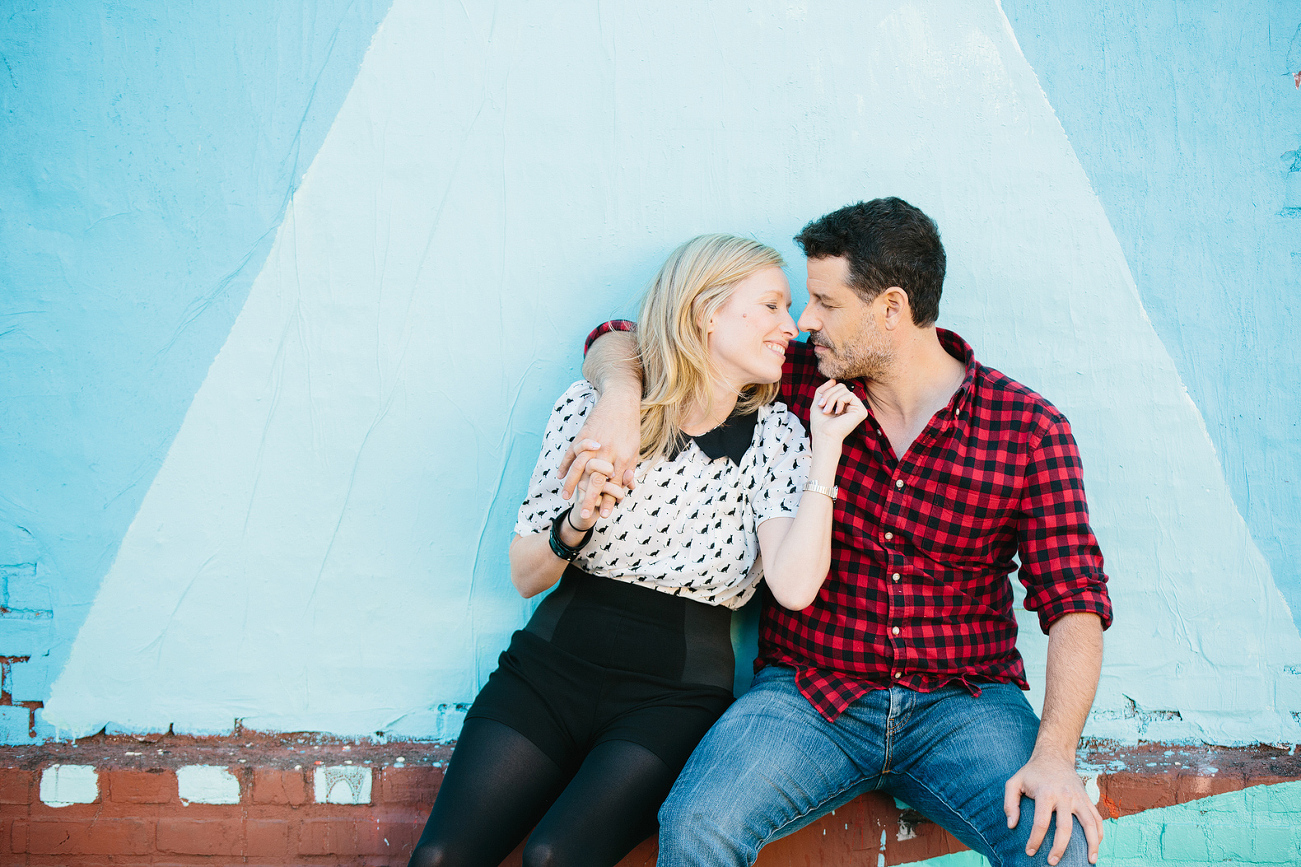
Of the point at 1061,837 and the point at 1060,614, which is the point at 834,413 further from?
the point at 1061,837

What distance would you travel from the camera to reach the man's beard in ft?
6.93

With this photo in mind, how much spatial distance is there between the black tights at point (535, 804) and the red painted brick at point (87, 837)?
3.54 ft

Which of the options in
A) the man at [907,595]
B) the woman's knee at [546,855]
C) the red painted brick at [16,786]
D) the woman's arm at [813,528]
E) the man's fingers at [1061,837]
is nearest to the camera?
the man's fingers at [1061,837]

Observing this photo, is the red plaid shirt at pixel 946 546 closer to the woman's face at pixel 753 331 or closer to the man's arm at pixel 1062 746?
the man's arm at pixel 1062 746

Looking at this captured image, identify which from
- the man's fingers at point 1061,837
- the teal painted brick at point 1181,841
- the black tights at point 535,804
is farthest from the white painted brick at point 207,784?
the teal painted brick at point 1181,841

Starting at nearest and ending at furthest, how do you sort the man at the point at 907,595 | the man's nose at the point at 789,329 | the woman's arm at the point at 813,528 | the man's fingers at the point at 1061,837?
the man's fingers at the point at 1061,837 < the man at the point at 907,595 < the woman's arm at the point at 813,528 < the man's nose at the point at 789,329

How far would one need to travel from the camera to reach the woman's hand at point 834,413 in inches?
79.0

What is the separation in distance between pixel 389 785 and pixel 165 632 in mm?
808

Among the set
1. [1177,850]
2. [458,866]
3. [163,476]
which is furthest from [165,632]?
[1177,850]

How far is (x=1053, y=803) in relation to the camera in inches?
64.5

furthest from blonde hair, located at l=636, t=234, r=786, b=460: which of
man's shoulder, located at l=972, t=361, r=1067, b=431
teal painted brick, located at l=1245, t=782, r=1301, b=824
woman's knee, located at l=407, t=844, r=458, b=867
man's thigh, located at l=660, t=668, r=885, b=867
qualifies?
teal painted brick, located at l=1245, t=782, r=1301, b=824

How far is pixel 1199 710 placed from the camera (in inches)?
94.0

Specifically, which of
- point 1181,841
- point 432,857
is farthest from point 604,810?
point 1181,841

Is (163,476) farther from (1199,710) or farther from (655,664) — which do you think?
(1199,710)
